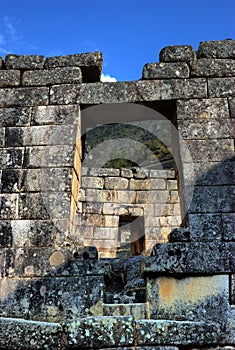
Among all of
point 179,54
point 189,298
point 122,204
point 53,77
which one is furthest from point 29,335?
point 122,204

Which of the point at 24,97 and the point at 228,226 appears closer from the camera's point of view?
the point at 228,226

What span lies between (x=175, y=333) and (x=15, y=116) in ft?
13.1

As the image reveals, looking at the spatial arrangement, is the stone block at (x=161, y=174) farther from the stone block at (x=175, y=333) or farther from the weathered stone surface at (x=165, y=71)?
the stone block at (x=175, y=333)

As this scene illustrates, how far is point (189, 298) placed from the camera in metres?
4.59

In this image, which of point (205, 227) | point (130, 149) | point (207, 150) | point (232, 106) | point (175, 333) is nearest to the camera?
point (175, 333)

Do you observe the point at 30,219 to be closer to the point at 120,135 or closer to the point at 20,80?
the point at 20,80

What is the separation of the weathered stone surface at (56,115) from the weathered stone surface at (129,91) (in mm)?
110

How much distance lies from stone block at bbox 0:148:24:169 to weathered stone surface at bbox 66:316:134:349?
313cm

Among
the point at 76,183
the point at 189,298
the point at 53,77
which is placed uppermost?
the point at 53,77

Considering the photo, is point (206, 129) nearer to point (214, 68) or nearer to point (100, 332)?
point (214, 68)

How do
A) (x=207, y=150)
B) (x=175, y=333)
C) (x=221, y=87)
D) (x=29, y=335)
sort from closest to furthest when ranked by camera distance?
(x=29, y=335) < (x=175, y=333) < (x=207, y=150) < (x=221, y=87)

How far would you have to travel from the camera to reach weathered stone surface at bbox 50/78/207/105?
18.4 ft

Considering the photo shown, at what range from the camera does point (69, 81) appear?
576 cm

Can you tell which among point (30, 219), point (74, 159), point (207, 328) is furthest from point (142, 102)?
point (207, 328)
